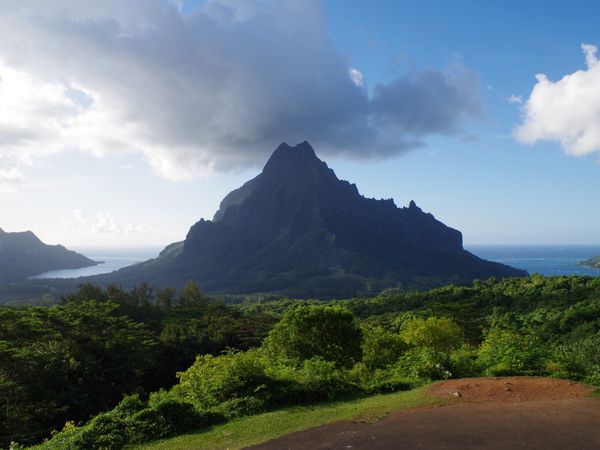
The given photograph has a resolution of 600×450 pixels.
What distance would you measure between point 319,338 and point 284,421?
13250 millimetres

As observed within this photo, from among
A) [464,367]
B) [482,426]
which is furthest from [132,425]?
[464,367]

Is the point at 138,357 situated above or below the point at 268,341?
below

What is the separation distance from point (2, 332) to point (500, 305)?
2614 inches

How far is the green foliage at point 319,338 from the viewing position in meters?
24.1

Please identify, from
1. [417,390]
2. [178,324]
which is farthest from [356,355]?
[178,324]

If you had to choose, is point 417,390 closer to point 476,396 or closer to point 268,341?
point 476,396

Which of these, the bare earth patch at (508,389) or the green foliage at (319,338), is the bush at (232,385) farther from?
the green foliage at (319,338)

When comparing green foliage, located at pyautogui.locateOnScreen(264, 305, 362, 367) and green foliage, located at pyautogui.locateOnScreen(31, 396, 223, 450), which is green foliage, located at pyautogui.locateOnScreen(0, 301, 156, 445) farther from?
green foliage, located at pyautogui.locateOnScreen(264, 305, 362, 367)

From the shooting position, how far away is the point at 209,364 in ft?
63.8

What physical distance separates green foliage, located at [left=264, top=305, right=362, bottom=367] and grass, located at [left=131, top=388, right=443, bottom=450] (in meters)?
10.9

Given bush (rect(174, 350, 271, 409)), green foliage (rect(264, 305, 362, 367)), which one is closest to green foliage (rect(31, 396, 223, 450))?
bush (rect(174, 350, 271, 409))

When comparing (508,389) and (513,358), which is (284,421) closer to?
(508,389)

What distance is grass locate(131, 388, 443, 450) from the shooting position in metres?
10.1

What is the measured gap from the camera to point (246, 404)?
12680 millimetres
